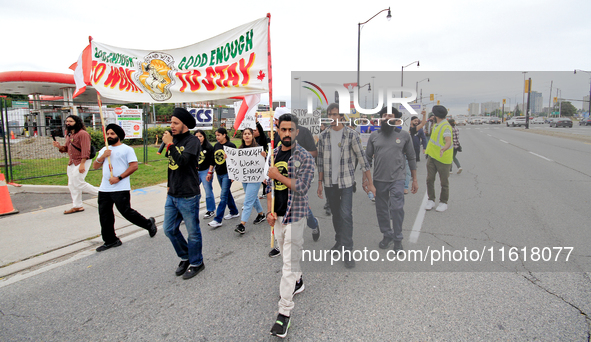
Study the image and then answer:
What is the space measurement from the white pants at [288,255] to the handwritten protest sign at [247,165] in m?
2.38

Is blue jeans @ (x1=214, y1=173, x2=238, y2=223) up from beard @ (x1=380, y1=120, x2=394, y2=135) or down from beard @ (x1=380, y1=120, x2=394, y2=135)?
down

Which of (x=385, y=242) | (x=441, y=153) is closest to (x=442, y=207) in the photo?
(x=441, y=153)

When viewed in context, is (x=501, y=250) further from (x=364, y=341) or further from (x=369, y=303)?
(x=364, y=341)

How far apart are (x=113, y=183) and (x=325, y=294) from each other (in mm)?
3159

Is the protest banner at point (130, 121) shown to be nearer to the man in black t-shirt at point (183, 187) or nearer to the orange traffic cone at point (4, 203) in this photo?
the orange traffic cone at point (4, 203)

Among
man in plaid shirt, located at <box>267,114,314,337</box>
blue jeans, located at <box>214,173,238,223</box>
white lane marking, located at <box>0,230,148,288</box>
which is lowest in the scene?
white lane marking, located at <box>0,230,148,288</box>

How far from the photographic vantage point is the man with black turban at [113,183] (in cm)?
438

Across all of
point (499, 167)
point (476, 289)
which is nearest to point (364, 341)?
point (476, 289)

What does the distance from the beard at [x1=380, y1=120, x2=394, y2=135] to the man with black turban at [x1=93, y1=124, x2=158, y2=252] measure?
11.5 ft

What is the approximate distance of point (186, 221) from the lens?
364 cm

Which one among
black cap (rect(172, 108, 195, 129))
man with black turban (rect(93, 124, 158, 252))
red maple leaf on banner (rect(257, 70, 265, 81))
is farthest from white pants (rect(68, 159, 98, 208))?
red maple leaf on banner (rect(257, 70, 265, 81))

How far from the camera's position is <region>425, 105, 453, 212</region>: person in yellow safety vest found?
5848 mm

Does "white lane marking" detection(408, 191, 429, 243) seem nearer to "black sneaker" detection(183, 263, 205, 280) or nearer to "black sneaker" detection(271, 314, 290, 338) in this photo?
"black sneaker" detection(271, 314, 290, 338)

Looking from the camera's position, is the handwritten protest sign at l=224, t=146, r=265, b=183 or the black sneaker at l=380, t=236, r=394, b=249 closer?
the black sneaker at l=380, t=236, r=394, b=249
